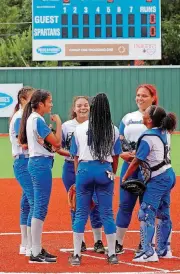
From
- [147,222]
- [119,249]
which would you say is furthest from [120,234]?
[147,222]

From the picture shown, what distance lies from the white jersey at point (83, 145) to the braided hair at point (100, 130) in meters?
0.06

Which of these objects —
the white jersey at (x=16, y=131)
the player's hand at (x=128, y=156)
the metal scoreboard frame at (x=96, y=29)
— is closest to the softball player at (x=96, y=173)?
the player's hand at (x=128, y=156)

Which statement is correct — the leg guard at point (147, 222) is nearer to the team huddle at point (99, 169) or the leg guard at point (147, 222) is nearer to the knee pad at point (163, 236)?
the team huddle at point (99, 169)

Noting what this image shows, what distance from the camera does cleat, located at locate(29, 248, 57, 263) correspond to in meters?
9.58

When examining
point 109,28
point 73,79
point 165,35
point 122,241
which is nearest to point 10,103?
point 73,79

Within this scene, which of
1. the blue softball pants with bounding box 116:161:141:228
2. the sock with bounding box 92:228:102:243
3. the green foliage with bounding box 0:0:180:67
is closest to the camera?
the blue softball pants with bounding box 116:161:141:228

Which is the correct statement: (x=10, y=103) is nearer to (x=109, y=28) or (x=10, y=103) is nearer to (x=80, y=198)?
(x=109, y=28)

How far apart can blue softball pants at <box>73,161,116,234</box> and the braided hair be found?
13 centimetres

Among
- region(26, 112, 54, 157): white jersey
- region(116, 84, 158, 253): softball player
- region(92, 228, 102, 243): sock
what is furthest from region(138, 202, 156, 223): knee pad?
region(26, 112, 54, 157): white jersey

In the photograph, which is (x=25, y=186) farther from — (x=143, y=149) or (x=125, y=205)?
(x=143, y=149)

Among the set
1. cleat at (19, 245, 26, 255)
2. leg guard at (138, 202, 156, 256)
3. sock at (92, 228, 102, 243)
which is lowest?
cleat at (19, 245, 26, 255)

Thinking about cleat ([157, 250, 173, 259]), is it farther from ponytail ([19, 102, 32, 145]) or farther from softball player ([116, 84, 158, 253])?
ponytail ([19, 102, 32, 145])

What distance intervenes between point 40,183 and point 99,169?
0.70 metres

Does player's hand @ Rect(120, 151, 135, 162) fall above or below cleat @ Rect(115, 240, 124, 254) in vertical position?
above
